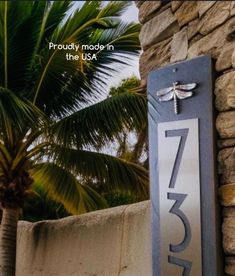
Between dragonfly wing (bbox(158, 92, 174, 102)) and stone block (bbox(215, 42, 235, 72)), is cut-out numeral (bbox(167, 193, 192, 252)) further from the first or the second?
stone block (bbox(215, 42, 235, 72))

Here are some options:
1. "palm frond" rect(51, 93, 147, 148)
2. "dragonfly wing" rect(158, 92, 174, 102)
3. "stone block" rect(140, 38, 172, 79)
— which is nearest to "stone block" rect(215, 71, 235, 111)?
"dragonfly wing" rect(158, 92, 174, 102)

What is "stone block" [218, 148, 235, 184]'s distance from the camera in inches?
94.6

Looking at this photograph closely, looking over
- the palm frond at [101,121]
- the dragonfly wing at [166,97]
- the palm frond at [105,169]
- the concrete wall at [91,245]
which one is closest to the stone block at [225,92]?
the dragonfly wing at [166,97]

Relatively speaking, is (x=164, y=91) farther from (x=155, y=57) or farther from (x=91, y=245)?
(x=91, y=245)

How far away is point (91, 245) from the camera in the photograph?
13.7 ft

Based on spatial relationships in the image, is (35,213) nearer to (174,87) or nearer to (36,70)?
(36,70)

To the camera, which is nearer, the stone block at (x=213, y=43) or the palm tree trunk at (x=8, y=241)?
the stone block at (x=213, y=43)

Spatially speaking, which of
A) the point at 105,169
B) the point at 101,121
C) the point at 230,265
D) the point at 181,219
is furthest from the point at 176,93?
the point at 105,169

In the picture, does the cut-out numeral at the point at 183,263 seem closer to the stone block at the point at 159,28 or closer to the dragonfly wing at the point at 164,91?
the dragonfly wing at the point at 164,91

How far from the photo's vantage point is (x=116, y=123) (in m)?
4.40

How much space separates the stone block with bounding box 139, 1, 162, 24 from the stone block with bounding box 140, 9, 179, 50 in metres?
0.03

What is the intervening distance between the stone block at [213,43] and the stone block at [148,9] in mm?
446

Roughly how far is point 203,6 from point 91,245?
2.26 m

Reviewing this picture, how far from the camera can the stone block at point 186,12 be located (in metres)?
2.68
